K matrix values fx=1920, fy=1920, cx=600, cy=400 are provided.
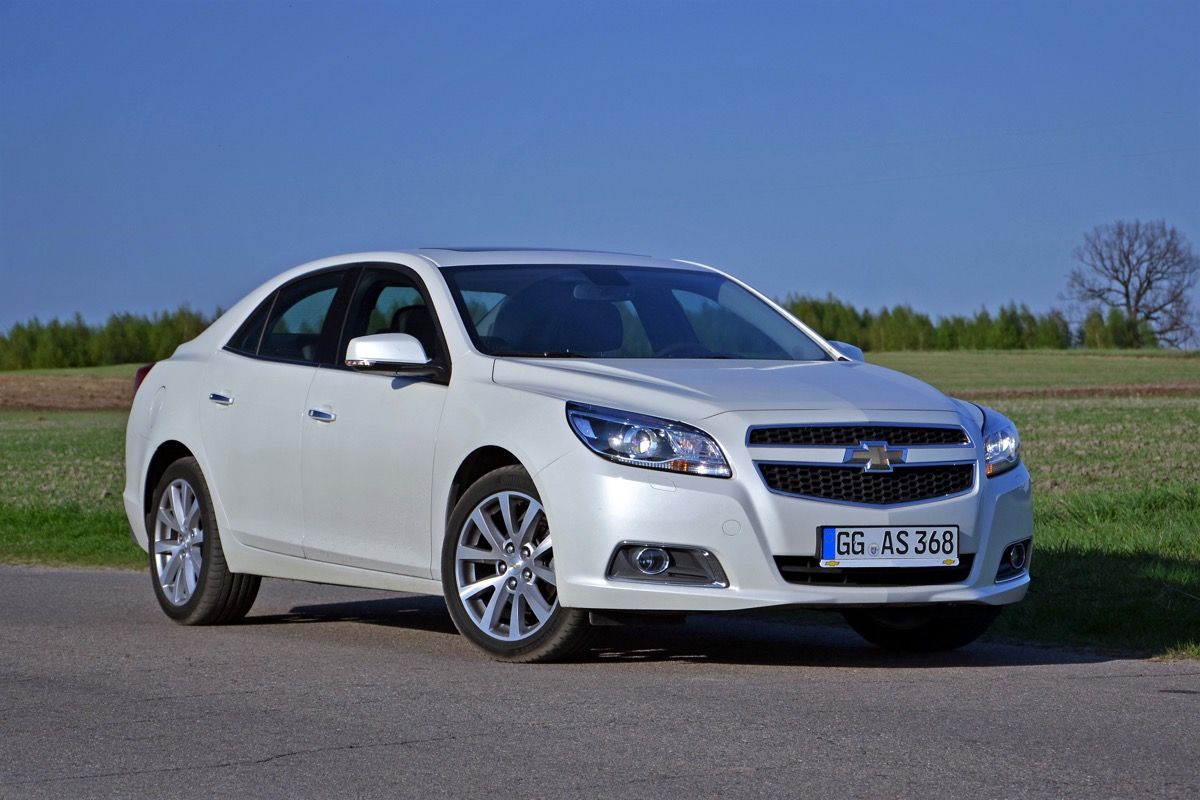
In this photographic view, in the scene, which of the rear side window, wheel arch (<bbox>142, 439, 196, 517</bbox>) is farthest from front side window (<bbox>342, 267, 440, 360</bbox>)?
wheel arch (<bbox>142, 439, 196, 517</bbox>)

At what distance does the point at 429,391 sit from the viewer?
26.3 ft

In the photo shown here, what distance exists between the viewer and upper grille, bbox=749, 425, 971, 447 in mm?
7145

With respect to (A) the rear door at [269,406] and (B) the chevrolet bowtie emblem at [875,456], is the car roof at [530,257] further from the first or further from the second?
(B) the chevrolet bowtie emblem at [875,456]

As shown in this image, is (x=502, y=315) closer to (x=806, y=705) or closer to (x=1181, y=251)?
(x=806, y=705)

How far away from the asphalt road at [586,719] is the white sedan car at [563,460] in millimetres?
346

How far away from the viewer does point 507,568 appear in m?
7.57

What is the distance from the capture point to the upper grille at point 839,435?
23.4 feet

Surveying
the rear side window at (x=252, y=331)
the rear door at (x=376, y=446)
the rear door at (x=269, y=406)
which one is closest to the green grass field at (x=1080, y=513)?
the rear door at (x=376, y=446)

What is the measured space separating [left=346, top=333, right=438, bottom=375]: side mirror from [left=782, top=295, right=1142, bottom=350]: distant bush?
90.9 meters

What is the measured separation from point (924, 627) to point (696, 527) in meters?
1.74

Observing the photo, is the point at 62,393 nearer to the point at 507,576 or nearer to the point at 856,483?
the point at 507,576

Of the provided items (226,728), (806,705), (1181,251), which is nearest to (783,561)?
(806,705)

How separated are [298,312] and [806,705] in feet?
12.7

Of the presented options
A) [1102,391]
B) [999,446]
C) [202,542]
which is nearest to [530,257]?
[202,542]
